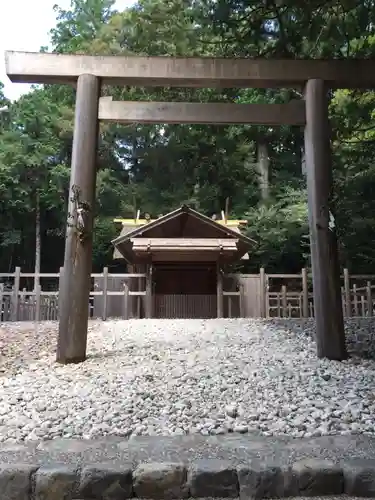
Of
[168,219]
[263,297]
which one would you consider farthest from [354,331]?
[168,219]

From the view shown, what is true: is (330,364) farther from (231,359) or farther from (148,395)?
(148,395)

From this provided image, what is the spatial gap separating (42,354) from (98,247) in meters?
16.4

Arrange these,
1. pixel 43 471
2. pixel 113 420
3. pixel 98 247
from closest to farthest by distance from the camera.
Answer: pixel 43 471 → pixel 113 420 → pixel 98 247

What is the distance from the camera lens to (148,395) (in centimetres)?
443

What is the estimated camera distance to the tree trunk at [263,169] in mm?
22719

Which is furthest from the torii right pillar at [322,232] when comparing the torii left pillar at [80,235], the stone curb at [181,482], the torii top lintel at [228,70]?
the stone curb at [181,482]

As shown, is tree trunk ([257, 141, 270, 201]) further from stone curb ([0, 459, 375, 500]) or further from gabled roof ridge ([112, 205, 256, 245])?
stone curb ([0, 459, 375, 500])

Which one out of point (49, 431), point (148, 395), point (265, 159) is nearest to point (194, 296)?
point (148, 395)

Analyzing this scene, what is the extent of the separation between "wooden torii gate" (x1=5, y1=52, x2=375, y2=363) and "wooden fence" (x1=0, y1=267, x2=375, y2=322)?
5.54 meters

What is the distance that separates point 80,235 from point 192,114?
2.46 m

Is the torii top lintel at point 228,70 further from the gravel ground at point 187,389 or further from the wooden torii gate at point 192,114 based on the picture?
the gravel ground at point 187,389

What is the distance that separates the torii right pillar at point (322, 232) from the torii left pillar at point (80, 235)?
120 inches

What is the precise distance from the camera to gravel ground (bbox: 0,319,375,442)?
12.2 ft

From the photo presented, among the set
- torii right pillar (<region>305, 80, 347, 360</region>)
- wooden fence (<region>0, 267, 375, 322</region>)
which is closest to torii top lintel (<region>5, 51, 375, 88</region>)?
torii right pillar (<region>305, 80, 347, 360</region>)
